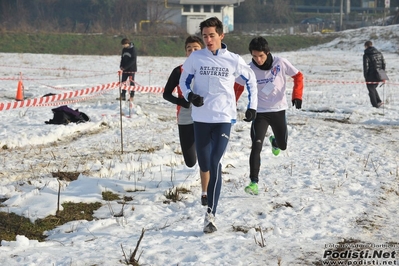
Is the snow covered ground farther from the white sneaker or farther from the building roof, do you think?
the building roof

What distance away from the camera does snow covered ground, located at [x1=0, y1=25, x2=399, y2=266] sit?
5387mm

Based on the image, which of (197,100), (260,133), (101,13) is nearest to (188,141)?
(260,133)

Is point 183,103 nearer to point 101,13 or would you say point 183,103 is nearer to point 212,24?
point 212,24

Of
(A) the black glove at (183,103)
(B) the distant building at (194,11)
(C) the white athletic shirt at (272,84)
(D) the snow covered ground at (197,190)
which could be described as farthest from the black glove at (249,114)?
(B) the distant building at (194,11)

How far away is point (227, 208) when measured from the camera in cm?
687

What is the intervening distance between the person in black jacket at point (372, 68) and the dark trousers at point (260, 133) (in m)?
9.58

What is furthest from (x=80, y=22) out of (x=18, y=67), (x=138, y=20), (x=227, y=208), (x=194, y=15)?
(x=227, y=208)

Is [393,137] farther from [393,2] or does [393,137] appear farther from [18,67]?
[393,2]

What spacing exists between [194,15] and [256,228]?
66.1 m

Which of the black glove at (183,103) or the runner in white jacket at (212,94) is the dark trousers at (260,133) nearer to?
the runner in white jacket at (212,94)

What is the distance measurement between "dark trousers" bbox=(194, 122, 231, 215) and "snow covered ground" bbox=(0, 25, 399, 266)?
0.36 m

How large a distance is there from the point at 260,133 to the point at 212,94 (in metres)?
1.65

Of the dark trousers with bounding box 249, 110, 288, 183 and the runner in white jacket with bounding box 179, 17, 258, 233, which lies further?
the dark trousers with bounding box 249, 110, 288, 183

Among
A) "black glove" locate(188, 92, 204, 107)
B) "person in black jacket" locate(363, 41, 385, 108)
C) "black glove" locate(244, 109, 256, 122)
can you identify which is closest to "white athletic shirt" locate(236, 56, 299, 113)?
"black glove" locate(244, 109, 256, 122)
